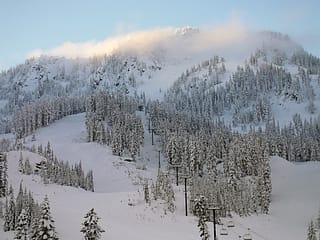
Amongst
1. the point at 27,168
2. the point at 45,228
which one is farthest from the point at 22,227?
the point at 27,168

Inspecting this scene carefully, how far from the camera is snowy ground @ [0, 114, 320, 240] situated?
69875mm

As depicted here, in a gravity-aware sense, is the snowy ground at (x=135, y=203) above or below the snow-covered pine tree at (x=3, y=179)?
below

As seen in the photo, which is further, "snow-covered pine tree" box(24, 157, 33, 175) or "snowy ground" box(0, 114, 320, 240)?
"snow-covered pine tree" box(24, 157, 33, 175)

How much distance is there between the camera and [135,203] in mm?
84250

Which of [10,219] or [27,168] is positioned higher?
[27,168]

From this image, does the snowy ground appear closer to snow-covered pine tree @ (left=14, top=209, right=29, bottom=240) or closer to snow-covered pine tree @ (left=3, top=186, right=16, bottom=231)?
snow-covered pine tree @ (left=3, top=186, right=16, bottom=231)

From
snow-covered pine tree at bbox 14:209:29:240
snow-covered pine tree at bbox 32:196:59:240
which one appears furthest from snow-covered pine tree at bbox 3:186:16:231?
snow-covered pine tree at bbox 32:196:59:240

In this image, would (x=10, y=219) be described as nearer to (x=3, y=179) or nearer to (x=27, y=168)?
(x=3, y=179)

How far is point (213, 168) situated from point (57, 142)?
7342 cm

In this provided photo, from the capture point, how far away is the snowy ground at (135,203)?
2751 inches

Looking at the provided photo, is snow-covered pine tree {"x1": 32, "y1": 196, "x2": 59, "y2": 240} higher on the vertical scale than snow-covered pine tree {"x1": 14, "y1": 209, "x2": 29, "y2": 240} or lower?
higher

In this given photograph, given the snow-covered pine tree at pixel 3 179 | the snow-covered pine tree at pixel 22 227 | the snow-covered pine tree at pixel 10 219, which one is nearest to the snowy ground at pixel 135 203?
the snow-covered pine tree at pixel 10 219

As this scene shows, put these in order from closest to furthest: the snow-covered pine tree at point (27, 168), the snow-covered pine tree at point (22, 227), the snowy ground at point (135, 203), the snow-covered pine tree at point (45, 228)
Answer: the snow-covered pine tree at point (45, 228) < the snow-covered pine tree at point (22, 227) < the snowy ground at point (135, 203) < the snow-covered pine tree at point (27, 168)

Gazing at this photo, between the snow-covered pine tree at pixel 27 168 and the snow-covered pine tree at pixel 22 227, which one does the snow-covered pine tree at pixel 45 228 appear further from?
the snow-covered pine tree at pixel 27 168
